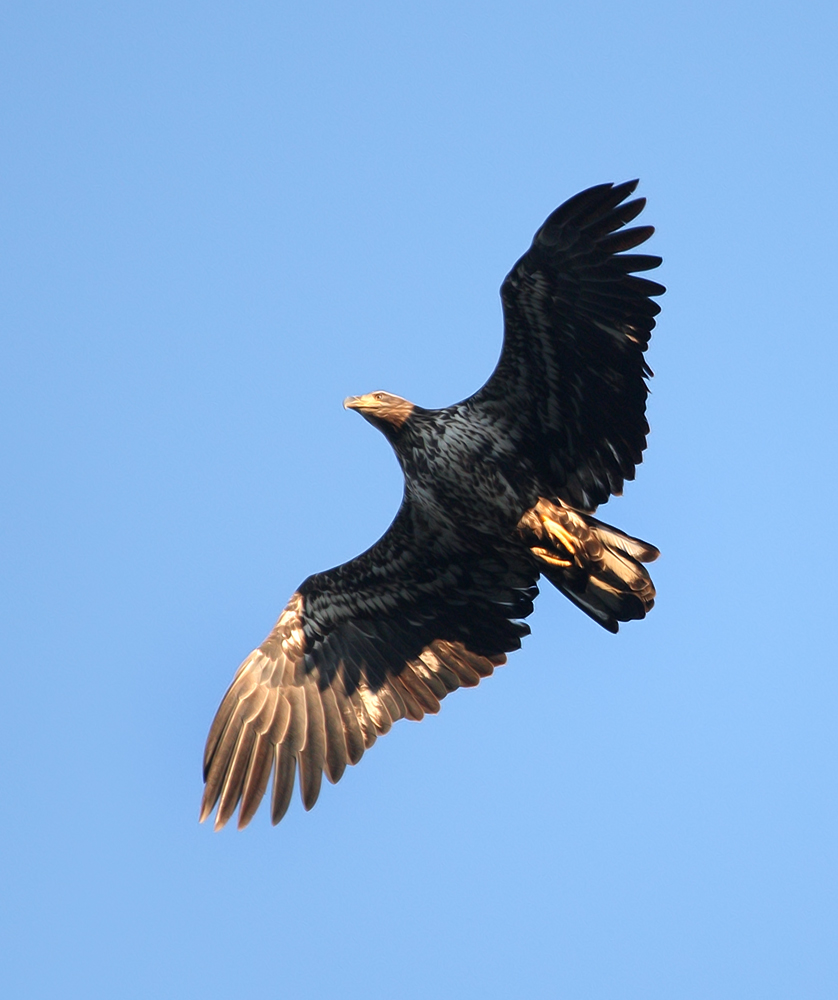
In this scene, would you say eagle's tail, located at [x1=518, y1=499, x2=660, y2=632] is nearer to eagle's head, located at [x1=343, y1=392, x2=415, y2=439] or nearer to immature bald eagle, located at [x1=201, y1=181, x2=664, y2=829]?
immature bald eagle, located at [x1=201, y1=181, x2=664, y2=829]

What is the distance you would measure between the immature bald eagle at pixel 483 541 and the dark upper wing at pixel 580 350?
0.5 inches

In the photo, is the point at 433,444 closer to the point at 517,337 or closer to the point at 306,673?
the point at 517,337

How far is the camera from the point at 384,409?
1448cm

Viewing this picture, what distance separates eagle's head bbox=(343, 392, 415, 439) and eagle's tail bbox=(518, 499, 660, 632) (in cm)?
152

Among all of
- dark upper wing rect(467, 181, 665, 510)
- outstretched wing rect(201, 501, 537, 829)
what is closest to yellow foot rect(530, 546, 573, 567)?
outstretched wing rect(201, 501, 537, 829)

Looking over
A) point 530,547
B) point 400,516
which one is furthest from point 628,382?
point 400,516

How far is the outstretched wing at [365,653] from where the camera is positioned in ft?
48.1

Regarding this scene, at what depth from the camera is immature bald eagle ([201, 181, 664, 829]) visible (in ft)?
42.9

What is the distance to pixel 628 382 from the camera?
524 inches

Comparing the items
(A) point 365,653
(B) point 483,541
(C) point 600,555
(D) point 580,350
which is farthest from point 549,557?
(A) point 365,653

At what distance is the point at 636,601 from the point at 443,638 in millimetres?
2273

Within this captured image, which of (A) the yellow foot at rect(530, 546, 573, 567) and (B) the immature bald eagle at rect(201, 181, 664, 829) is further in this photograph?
(A) the yellow foot at rect(530, 546, 573, 567)

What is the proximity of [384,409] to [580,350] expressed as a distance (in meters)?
2.12

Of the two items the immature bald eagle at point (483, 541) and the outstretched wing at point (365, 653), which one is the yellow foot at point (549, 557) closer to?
the immature bald eagle at point (483, 541)
